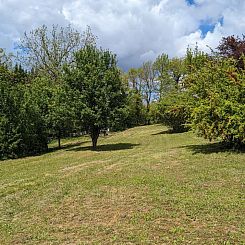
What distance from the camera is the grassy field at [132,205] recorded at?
5.79 metres

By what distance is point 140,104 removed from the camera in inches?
2156

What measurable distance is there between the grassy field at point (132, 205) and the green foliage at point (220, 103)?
1.63 metres

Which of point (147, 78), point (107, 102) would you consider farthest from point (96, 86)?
point (147, 78)

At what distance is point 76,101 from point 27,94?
5.87 m

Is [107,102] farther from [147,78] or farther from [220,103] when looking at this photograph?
[147,78]

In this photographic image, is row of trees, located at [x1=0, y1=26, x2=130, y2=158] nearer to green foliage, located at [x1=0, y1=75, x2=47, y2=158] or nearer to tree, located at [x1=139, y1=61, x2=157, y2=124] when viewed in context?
green foliage, located at [x1=0, y1=75, x2=47, y2=158]

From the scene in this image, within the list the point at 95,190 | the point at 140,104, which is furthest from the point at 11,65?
the point at 95,190

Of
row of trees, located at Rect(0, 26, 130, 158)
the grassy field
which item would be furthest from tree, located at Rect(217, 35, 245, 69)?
the grassy field

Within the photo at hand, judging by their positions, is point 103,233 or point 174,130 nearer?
point 103,233

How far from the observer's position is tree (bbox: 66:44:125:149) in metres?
19.8

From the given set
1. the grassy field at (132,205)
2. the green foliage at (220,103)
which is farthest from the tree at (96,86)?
the grassy field at (132,205)

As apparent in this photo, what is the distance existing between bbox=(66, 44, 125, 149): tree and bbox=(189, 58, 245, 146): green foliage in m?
6.63

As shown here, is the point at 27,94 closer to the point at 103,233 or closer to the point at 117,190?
the point at 117,190

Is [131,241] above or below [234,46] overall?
below
